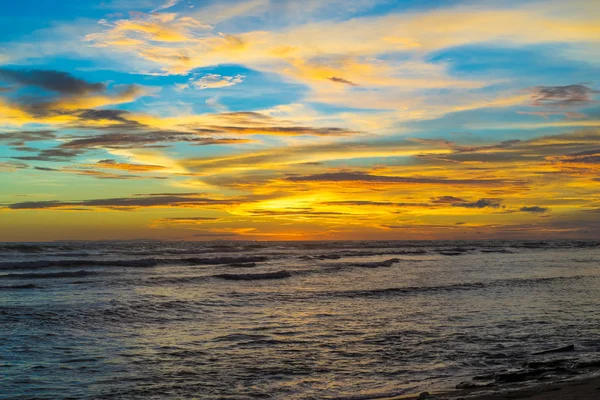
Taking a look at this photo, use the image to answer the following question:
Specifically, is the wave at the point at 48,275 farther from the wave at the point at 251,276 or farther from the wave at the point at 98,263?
the wave at the point at 251,276

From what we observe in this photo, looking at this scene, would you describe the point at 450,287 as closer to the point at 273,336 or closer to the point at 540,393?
the point at 273,336

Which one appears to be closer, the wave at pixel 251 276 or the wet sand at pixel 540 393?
the wet sand at pixel 540 393

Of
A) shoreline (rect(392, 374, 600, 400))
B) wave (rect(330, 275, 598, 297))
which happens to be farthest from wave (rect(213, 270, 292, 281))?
shoreline (rect(392, 374, 600, 400))

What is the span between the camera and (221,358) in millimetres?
11555

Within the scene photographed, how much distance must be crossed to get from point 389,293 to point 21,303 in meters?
16.3

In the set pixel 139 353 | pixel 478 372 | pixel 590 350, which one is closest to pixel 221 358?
pixel 139 353

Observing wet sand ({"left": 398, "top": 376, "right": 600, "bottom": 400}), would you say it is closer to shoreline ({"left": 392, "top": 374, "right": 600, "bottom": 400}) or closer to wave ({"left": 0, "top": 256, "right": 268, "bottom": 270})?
shoreline ({"left": 392, "top": 374, "right": 600, "bottom": 400})

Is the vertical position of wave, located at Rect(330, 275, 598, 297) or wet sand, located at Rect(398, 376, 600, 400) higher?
wet sand, located at Rect(398, 376, 600, 400)

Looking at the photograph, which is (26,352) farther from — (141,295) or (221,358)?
(141,295)

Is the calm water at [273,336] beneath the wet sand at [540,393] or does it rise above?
beneath

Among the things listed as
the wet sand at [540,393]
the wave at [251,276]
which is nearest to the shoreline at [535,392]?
the wet sand at [540,393]

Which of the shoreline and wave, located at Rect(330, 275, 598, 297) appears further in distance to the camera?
wave, located at Rect(330, 275, 598, 297)

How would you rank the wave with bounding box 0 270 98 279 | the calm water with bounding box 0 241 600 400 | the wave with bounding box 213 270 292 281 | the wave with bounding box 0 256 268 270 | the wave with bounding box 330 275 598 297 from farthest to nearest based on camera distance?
the wave with bounding box 0 256 268 270, the wave with bounding box 213 270 292 281, the wave with bounding box 0 270 98 279, the wave with bounding box 330 275 598 297, the calm water with bounding box 0 241 600 400

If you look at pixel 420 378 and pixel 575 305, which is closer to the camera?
pixel 420 378
